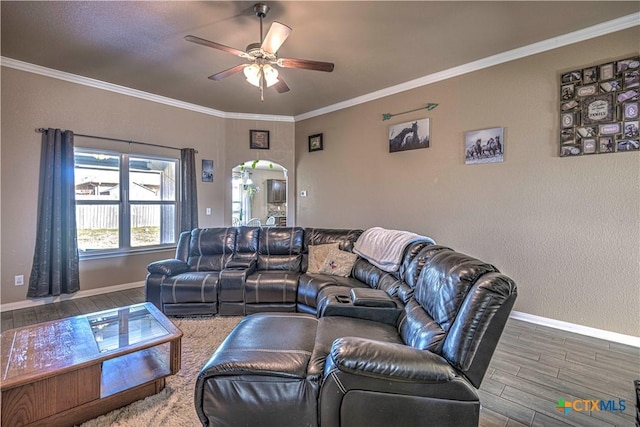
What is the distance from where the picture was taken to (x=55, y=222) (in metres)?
3.68

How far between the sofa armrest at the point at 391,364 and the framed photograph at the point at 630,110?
3.06 meters

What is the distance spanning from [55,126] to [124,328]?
3265 mm

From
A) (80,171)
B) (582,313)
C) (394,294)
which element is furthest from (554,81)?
(80,171)

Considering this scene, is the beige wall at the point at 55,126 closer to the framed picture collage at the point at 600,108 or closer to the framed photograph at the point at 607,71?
the framed picture collage at the point at 600,108

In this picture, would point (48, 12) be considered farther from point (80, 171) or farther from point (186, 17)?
point (80, 171)

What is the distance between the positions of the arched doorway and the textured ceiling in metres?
5.45

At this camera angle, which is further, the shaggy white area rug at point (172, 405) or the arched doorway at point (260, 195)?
the arched doorway at point (260, 195)

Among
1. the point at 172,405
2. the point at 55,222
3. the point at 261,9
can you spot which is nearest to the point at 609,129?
the point at 261,9

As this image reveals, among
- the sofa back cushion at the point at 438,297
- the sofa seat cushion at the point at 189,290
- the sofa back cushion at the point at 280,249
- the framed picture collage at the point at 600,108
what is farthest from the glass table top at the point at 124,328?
the framed picture collage at the point at 600,108

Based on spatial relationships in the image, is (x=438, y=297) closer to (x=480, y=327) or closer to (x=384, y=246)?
(x=480, y=327)

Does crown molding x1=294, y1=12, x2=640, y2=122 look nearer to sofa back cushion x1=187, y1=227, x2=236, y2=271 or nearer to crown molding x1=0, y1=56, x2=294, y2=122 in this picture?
crown molding x1=0, y1=56, x2=294, y2=122

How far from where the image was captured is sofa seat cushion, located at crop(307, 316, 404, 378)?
157cm

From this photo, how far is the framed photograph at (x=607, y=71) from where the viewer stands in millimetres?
2766

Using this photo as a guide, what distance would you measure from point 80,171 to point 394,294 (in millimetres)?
4443
